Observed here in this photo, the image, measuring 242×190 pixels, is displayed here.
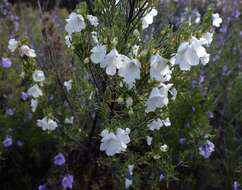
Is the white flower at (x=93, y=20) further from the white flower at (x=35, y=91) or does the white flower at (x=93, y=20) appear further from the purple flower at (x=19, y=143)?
the purple flower at (x=19, y=143)

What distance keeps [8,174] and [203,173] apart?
1563mm

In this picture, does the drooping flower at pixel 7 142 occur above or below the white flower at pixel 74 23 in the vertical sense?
above

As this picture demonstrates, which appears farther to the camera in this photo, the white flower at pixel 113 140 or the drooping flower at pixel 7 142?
the drooping flower at pixel 7 142

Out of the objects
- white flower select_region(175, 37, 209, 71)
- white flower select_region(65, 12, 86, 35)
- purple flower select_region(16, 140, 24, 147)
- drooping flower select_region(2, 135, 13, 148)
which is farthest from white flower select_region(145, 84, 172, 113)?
purple flower select_region(16, 140, 24, 147)

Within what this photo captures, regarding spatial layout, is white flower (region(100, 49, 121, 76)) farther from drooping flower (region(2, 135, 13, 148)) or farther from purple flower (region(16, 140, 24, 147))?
purple flower (region(16, 140, 24, 147))

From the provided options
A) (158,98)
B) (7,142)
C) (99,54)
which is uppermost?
(7,142)

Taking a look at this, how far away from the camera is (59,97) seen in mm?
3820

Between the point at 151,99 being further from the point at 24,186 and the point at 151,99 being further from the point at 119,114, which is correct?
the point at 24,186

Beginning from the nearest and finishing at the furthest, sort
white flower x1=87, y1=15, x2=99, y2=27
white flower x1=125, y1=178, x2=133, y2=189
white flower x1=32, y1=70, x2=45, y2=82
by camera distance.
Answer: white flower x1=87, y1=15, x2=99, y2=27, white flower x1=32, y1=70, x2=45, y2=82, white flower x1=125, y1=178, x2=133, y2=189

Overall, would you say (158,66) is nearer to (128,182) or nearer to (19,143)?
(128,182)

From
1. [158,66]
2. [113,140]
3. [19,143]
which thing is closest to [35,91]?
[19,143]

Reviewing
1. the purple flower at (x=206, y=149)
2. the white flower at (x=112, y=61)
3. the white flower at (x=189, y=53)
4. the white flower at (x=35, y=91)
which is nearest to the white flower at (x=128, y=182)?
the purple flower at (x=206, y=149)

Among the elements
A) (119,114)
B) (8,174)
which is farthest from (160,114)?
(8,174)

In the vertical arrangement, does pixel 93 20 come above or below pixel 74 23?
above
